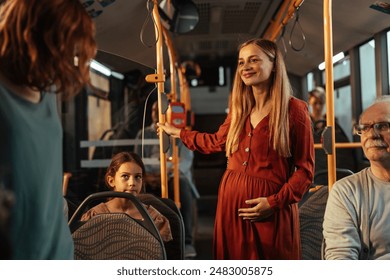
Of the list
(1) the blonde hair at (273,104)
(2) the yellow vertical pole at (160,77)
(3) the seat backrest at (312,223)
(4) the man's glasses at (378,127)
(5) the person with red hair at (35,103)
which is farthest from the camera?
(2) the yellow vertical pole at (160,77)

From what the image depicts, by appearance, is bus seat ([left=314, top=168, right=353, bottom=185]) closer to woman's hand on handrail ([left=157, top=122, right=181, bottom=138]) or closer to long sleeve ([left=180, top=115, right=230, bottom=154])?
long sleeve ([left=180, top=115, right=230, bottom=154])

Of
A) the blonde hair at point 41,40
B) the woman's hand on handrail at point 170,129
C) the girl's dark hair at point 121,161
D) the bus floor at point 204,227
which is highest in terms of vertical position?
the blonde hair at point 41,40

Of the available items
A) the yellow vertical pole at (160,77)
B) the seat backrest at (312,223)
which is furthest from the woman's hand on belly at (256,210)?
the yellow vertical pole at (160,77)

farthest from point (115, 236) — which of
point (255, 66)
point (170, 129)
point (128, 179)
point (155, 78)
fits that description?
point (255, 66)

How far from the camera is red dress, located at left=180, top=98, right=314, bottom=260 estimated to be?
4.77 feet

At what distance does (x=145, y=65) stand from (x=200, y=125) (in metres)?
0.28

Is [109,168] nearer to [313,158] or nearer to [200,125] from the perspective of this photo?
[200,125]

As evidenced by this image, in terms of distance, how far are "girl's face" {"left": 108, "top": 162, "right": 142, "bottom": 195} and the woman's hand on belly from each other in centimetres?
36

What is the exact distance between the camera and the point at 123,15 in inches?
63.4

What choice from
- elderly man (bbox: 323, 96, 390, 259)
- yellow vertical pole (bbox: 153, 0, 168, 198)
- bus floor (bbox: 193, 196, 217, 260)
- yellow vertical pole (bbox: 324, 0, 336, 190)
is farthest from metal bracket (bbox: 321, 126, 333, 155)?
yellow vertical pole (bbox: 153, 0, 168, 198)

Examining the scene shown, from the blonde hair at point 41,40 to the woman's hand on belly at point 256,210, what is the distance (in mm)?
692

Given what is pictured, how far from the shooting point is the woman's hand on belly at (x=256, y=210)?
4.86 feet

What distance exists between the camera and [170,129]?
5.40ft

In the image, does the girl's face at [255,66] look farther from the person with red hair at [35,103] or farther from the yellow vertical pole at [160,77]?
the person with red hair at [35,103]
